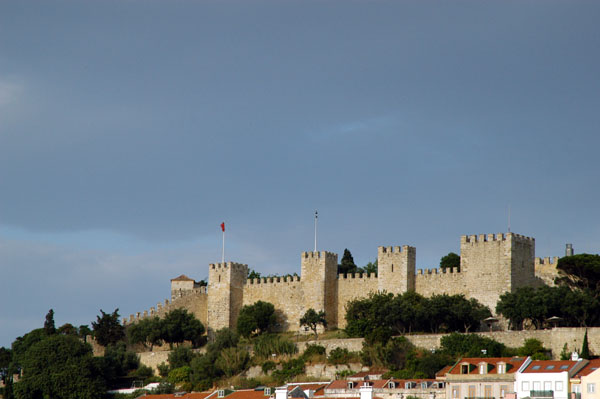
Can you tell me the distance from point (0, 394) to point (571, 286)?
32.3 metres

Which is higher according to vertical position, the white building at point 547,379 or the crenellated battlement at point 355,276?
the crenellated battlement at point 355,276

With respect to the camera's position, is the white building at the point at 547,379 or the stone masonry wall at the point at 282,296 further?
the stone masonry wall at the point at 282,296

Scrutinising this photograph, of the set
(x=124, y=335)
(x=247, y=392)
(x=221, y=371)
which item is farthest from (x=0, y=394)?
(x=247, y=392)

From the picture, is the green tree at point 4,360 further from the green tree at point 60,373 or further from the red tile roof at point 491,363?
the red tile roof at point 491,363

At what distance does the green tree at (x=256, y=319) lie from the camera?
6316 cm

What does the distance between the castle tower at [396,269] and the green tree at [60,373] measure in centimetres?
1559

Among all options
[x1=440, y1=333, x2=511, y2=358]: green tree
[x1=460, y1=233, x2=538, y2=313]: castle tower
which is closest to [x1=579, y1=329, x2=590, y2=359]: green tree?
[x1=440, y1=333, x2=511, y2=358]: green tree

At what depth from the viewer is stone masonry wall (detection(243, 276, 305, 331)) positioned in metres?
64.6

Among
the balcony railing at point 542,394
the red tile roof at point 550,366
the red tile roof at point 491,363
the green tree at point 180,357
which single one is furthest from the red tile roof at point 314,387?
the green tree at point 180,357

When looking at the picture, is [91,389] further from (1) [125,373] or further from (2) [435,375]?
(2) [435,375]

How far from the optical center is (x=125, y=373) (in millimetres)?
61938

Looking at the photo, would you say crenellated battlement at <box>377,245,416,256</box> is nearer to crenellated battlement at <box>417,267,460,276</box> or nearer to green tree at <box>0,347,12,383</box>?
crenellated battlement at <box>417,267,460,276</box>

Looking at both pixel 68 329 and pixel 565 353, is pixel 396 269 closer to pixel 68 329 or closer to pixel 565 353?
pixel 565 353

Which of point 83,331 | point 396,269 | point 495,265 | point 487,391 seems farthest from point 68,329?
point 487,391
